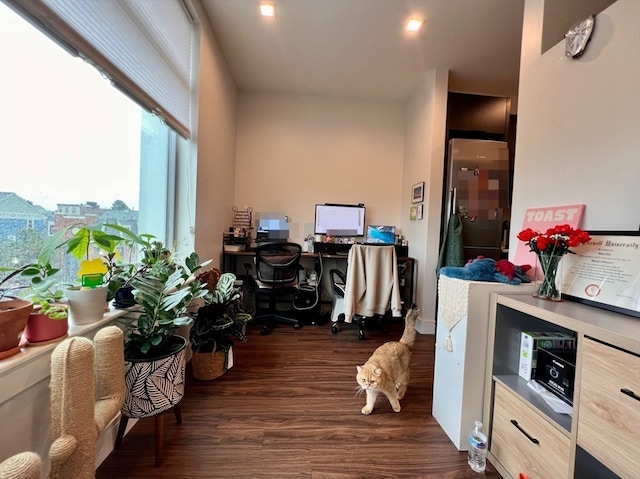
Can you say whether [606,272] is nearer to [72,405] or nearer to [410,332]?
[410,332]

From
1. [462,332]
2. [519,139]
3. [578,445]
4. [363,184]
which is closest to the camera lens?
[578,445]

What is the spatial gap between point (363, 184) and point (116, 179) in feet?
8.92

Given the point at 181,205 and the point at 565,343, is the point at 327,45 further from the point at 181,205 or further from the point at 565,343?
the point at 565,343

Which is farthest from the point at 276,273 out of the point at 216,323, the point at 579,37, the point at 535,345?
the point at 579,37

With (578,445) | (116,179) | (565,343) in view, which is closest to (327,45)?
(116,179)

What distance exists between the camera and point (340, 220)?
134 inches

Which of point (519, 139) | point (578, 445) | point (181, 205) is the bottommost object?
point (578, 445)

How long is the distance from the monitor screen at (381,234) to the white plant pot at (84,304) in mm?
2796

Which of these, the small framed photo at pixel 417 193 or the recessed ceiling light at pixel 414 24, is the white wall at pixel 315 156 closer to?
the small framed photo at pixel 417 193

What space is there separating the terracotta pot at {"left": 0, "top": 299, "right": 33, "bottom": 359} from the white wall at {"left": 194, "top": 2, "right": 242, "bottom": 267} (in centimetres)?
132

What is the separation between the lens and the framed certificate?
3.02 feet

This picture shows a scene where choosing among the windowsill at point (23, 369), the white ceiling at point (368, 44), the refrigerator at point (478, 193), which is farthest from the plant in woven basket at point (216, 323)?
the refrigerator at point (478, 193)

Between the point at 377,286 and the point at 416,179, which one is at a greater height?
the point at 416,179

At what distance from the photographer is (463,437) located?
1.22 meters
